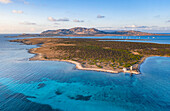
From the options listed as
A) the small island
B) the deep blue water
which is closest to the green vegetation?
the small island

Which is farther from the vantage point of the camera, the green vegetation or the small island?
the green vegetation

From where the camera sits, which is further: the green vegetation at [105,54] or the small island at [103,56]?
the green vegetation at [105,54]

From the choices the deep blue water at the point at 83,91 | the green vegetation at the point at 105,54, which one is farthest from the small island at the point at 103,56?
the deep blue water at the point at 83,91

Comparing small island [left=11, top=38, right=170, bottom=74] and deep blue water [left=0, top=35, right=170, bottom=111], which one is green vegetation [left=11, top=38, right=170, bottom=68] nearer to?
small island [left=11, top=38, right=170, bottom=74]

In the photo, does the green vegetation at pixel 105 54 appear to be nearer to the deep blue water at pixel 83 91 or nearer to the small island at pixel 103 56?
the small island at pixel 103 56

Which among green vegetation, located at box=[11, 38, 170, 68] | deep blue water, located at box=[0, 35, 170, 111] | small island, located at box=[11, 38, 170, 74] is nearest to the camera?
deep blue water, located at box=[0, 35, 170, 111]

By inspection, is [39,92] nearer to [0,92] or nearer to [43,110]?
[43,110]

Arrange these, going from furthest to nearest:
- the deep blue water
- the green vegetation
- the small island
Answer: the green vegetation
the small island
the deep blue water

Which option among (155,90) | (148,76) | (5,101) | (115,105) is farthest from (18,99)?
(148,76)

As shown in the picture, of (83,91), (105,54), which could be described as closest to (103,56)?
(105,54)
